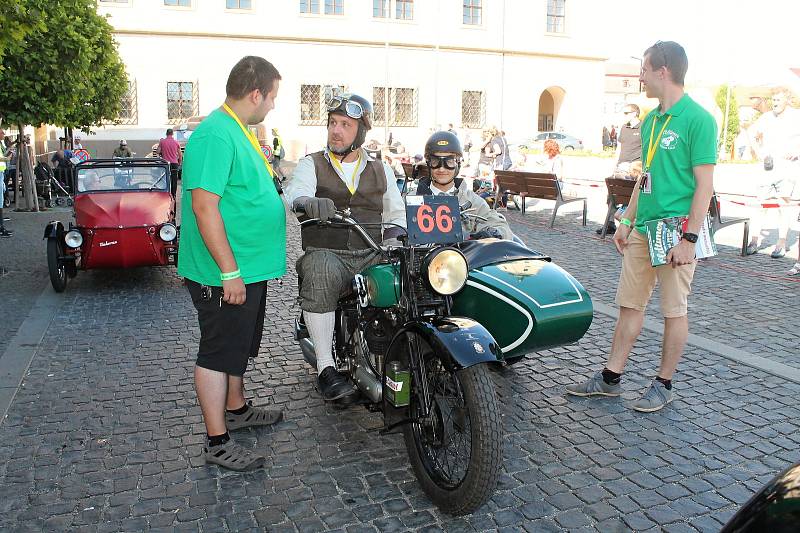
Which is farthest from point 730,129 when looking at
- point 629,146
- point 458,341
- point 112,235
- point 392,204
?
point 458,341

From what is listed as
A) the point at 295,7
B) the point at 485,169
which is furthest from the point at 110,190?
the point at 295,7

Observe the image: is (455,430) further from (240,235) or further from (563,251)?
(563,251)

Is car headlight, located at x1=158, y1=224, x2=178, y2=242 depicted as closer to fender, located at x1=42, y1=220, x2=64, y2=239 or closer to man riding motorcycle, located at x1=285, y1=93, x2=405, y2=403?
fender, located at x1=42, y1=220, x2=64, y2=239

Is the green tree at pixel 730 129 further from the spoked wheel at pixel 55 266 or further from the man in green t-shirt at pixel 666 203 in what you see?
the man in green t-shirt at pixel 666 203

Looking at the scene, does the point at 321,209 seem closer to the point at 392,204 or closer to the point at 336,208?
the point at 336,208

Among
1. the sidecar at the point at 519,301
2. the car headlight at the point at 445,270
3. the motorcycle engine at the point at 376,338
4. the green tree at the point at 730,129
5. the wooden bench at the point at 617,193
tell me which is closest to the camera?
the car headlight at the point at 445,270

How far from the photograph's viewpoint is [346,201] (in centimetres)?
435

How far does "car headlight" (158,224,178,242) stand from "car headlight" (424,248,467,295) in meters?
5.57

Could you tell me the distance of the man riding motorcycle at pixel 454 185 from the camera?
15.6 feet

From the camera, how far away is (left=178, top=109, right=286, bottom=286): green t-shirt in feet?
11.3

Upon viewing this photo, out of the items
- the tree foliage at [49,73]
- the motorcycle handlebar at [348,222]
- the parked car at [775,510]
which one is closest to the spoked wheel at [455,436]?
the motorcycle handlebar at [348,222]

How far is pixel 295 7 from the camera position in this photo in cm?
3903

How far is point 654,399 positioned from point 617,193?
7.15 meters

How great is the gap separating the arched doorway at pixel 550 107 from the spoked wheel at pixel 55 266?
1645 inches
